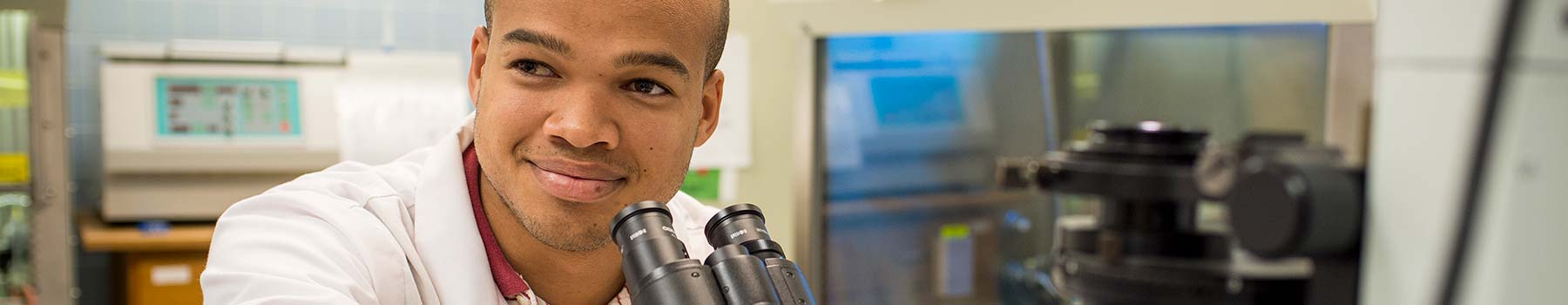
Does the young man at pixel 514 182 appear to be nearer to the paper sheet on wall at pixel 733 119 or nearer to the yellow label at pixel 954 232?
the paper sheet on wall at pixel 733 119

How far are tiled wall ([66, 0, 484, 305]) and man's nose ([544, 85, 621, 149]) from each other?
3589mm

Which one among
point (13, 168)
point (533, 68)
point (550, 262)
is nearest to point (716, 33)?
point (533, 68)

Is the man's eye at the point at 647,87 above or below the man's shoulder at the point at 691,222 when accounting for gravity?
above

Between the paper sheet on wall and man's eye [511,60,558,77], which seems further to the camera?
the paper sheet on wall

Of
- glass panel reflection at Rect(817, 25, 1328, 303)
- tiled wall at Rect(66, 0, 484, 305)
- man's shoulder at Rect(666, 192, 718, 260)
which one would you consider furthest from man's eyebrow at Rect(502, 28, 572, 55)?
tiled wall at Rect(66, 0, 484, 305)

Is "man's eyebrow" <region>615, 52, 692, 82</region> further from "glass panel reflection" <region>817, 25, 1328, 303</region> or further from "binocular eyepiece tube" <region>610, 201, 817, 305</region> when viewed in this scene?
"glass panel reflection" <region>817, 25, 1328, 303</region>

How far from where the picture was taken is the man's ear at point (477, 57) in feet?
4.46

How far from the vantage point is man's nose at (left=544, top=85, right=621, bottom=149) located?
3.79 ft

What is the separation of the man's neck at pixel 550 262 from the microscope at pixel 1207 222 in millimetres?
835

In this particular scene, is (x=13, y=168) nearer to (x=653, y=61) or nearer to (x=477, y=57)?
(x=477, y=57)

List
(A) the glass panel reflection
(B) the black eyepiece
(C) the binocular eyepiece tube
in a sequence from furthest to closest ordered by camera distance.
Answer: (A) the glass panel reflection → (B) the black eyepiece → (C) the binocular eyepiece tube

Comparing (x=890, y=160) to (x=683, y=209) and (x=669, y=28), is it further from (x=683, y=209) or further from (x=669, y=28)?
(x=669, y=28)

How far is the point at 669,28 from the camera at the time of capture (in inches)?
49.2

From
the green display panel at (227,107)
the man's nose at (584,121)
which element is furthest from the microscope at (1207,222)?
the green display panel at (227,107)
